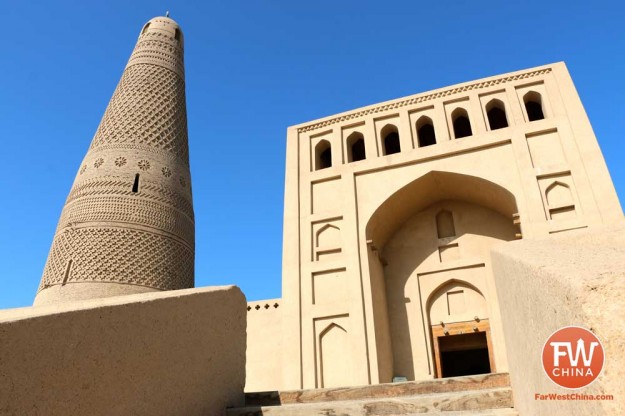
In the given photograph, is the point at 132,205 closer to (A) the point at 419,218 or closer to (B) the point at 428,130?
(A) the point at 419,218

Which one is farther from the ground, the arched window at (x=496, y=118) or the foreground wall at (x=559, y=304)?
the arched window at (x=496, y=118)

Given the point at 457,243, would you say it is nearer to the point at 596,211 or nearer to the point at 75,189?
the point at 596,211

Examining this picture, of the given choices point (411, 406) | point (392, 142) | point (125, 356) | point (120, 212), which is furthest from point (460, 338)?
point (125, 356)

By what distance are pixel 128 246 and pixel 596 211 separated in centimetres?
670

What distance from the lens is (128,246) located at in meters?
7.01

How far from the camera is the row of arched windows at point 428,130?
9148 millimetres

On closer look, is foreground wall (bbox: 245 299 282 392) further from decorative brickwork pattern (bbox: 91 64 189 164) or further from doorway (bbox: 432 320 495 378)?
decorative brickwork pattern (bbox: 91 64 189 164)

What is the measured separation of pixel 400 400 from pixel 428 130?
320 inches

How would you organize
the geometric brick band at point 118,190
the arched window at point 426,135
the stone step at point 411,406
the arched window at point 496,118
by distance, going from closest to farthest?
the stone step at point 411,406, the geometric brick band at point 118,190, the arched window at point 496,118, the arched window at point 426,135

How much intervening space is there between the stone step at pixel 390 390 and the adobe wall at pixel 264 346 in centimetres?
656

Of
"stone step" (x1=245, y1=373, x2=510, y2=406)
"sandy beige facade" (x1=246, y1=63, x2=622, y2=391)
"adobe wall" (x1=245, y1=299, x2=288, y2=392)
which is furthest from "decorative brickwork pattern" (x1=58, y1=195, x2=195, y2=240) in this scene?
"stone step" (x1=245, y1=373, x2=510, y2=406)

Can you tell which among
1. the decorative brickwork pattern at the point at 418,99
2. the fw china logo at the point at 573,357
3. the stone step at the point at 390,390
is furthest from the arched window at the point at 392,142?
the fw china logo at the point at 573,357

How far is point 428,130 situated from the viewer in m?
10.1

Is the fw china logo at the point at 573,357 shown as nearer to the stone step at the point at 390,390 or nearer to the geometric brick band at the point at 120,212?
the stone step at the point at 390,390
